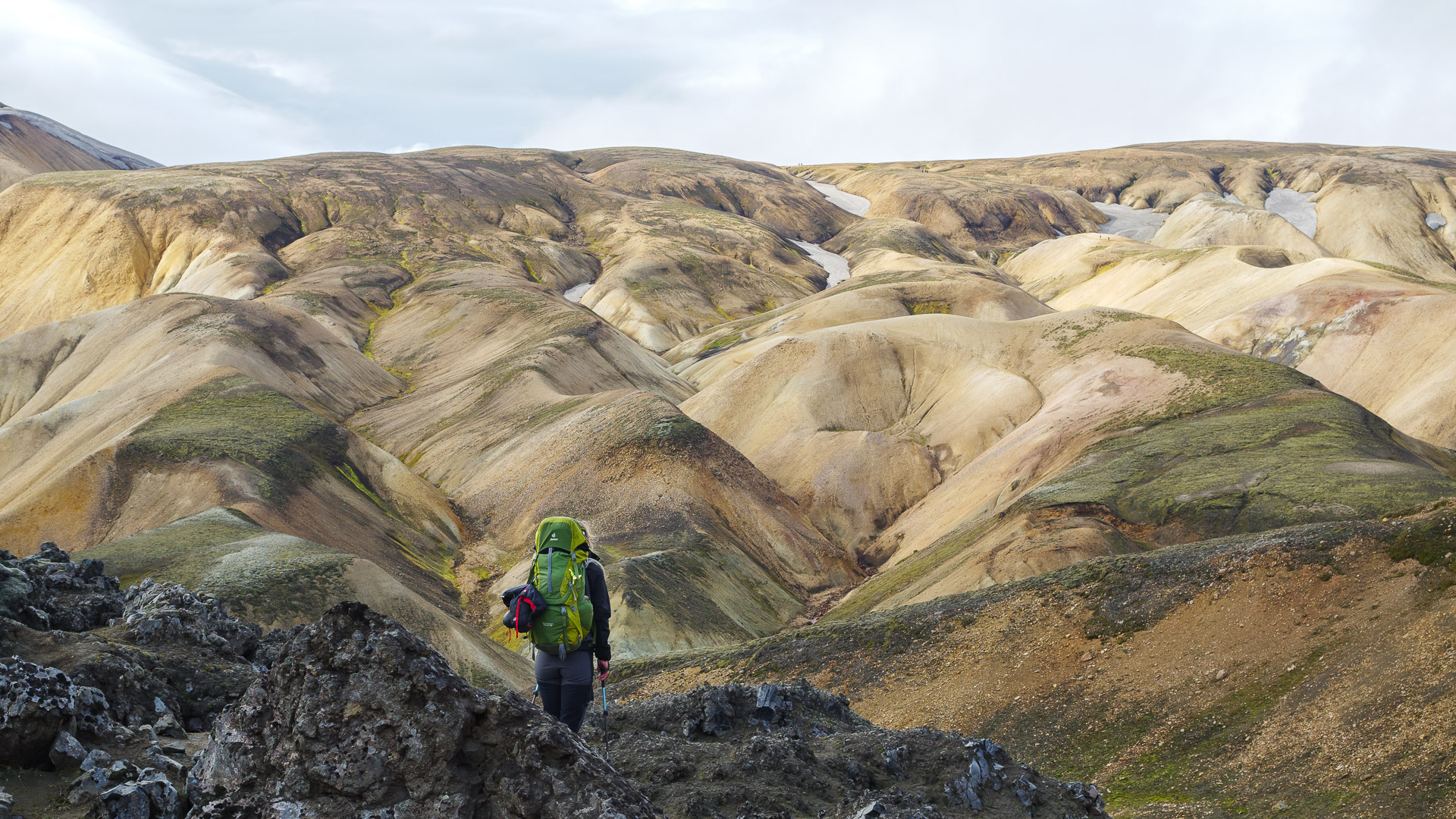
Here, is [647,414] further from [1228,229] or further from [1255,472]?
[1228,229]

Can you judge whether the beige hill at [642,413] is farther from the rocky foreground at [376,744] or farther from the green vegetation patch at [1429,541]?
the rocky foreground at [376,744]

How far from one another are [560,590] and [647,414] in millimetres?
58611

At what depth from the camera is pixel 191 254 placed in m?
126

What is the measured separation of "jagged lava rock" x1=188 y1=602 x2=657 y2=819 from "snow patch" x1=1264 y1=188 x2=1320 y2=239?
196 m

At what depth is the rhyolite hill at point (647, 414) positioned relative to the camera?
4272 centimetres

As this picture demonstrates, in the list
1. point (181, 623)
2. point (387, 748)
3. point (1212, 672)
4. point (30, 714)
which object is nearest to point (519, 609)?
point (387, 748)

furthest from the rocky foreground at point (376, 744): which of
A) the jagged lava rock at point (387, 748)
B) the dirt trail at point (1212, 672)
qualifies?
the dirt trail at point (1212, 672)

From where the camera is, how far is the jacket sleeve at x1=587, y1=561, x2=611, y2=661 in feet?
34.6

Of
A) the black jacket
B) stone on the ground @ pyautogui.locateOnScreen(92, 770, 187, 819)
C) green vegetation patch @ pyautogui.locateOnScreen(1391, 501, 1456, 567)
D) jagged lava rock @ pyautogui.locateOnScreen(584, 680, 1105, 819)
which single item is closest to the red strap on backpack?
the black jacket

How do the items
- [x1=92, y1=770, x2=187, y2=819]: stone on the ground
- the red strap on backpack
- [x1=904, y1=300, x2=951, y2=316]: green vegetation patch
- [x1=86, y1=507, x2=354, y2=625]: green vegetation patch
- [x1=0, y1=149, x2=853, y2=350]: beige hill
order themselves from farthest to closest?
[x1=0, y1=149, x2=853, y2=350]: beige hill → [x1=904, y1=300, x2=951, y2=316]: green vegetation patch → [x1=86, y1=507, x2=354, y2=625]: green vegetation patch → the red strap on backpack → [x1=92, y1=770, x2=187, y2=819]: stone on the ground

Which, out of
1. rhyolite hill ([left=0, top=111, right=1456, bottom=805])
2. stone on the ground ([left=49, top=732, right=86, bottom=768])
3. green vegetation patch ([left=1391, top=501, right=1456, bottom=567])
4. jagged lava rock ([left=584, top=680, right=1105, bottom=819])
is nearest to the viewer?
stone on the ground ([left=49, top=732, right=86, bottom=768])

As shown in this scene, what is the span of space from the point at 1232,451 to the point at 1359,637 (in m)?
29.7

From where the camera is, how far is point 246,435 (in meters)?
55.6

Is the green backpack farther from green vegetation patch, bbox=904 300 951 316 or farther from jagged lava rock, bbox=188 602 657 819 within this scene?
green vegetation patch, bbox=904 300 951 316
